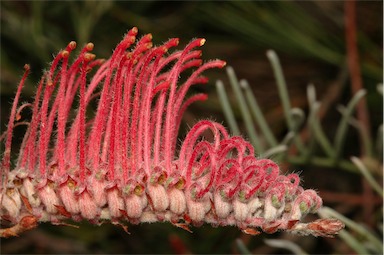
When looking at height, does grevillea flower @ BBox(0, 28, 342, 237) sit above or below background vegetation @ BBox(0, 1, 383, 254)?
below

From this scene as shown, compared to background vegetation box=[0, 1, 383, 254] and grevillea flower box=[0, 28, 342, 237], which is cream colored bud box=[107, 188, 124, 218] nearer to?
grevillea flower box=[0, 28, 342, 237]

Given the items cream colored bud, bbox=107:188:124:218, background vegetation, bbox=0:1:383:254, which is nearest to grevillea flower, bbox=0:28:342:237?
cream colored bud, bbox=107:188:124:218

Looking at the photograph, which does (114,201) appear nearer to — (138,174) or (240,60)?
(138,174)

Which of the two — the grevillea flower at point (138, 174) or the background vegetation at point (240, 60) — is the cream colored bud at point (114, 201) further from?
the background vegetation at point (240, 60)

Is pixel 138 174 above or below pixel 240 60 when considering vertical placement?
below

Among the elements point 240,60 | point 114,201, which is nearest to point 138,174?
point 114,201

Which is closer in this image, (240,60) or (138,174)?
(138,174)
